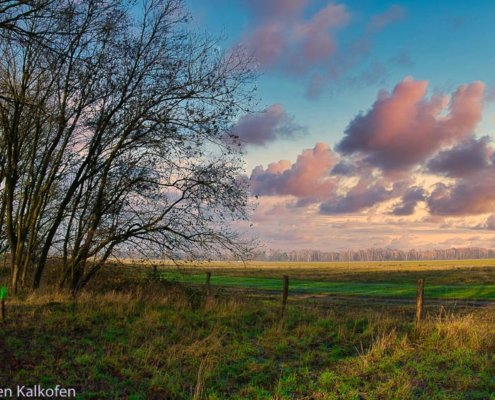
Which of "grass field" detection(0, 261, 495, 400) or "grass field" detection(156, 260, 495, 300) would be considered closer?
"grass field" detection(0, 261, 495, 400)

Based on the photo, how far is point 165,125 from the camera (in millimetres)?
16875

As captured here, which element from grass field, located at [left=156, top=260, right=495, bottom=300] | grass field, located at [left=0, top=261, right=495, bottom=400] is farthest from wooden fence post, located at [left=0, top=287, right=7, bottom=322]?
grass field, located at [left=156, top=260, right=495, bottom=300]

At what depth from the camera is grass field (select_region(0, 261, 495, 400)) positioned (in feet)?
28.1

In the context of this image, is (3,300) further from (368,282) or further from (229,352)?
(368,282)

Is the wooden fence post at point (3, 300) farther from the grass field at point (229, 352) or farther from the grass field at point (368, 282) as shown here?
the grass field at point (368, 282)

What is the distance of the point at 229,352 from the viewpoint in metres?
10.9

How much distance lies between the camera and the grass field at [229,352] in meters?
8.57

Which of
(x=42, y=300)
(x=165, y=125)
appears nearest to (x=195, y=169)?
(x=165, y=125)

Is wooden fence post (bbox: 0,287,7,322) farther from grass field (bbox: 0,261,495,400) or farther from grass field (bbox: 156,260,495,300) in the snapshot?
grass field (bbox: 156,260,495,300)

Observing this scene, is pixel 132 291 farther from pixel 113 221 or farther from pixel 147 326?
pixel 147 326

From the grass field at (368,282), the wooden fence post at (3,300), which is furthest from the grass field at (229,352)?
the grass field at (368,282)

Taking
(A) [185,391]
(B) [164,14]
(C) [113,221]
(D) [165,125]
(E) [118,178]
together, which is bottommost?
(A) [185,391]

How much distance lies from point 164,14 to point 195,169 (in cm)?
664

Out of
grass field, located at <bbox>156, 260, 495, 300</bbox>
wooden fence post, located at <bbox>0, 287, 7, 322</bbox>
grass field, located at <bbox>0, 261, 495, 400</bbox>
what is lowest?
grass field, located at <bbox>156, 260, 495, 300</bbox>
